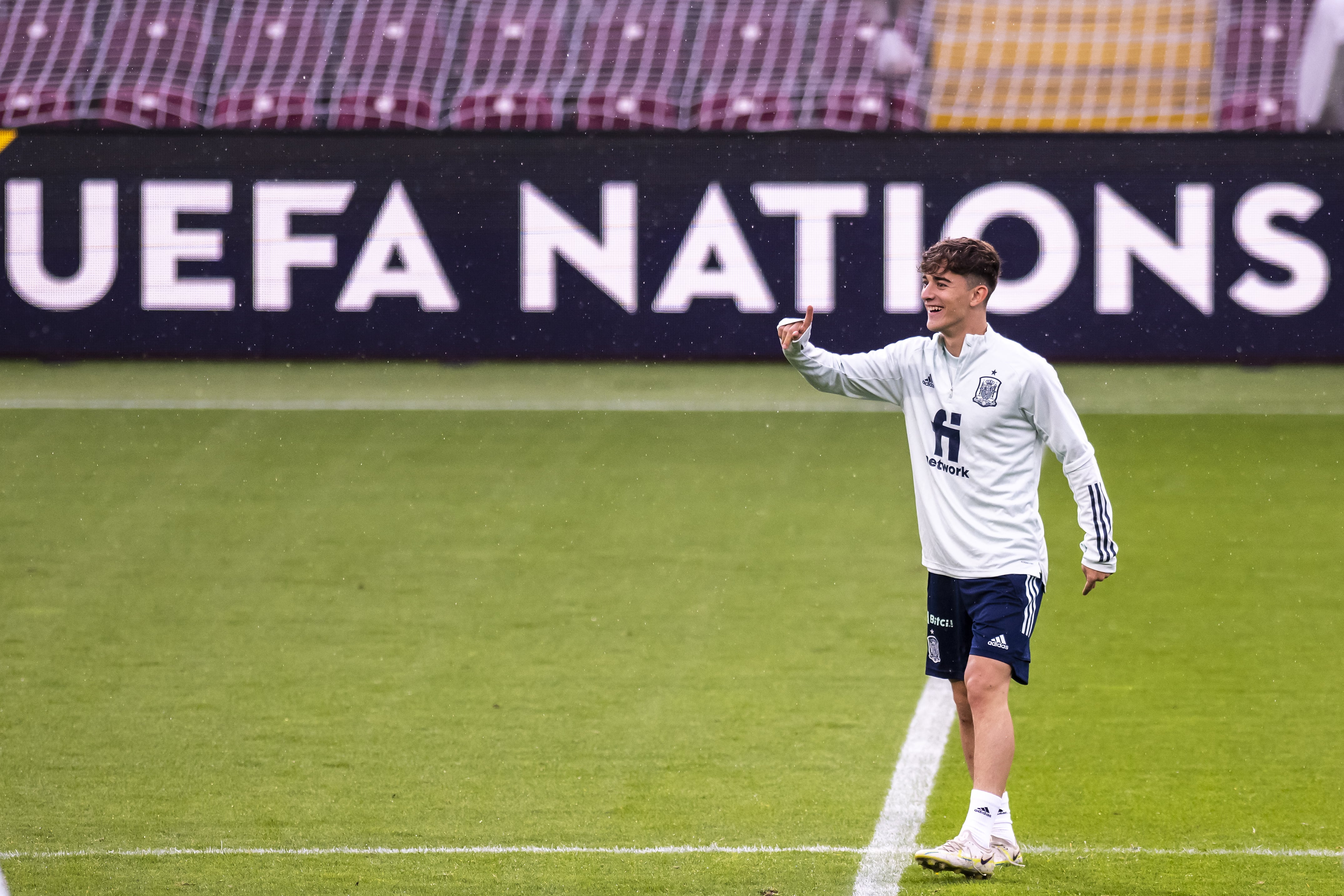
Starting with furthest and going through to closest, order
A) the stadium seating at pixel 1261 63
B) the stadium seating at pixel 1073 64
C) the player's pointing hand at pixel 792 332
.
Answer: the stadium seating at pixel 1073 64
the stadium seating at pixel 1261 63
the player's pointing hand at pixel 792 332

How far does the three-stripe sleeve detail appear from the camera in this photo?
15.3 ft

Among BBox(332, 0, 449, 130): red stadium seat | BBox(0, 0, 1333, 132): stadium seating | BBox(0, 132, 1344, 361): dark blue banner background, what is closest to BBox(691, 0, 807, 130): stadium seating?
BBox(0, 0, 1333, 132): stadium seating

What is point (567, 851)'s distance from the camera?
16.9 ft

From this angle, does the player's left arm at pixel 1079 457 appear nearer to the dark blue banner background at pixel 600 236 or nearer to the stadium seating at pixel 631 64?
the dark blue banner background at pixel 600 236

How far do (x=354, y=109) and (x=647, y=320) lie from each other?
4.36 m

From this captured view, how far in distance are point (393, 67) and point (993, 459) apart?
1319cm

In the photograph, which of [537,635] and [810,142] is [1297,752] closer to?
[537,635]

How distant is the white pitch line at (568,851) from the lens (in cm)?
510

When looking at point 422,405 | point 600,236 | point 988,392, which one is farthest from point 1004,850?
point 600,236

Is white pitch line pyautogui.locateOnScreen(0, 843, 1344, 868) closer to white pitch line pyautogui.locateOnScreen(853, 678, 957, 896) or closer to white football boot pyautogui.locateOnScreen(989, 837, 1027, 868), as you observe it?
white pitch line pyautogui.locateOnScreen(853, 678, 957, 896)

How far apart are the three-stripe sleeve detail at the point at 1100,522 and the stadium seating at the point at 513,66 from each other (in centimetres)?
Result: 1107

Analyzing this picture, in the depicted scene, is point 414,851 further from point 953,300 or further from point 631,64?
point 631,64

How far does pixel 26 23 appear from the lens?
17.6m

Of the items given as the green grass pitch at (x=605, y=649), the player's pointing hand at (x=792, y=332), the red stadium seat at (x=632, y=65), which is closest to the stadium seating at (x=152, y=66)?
the red stadium seat at (x=632, y=65)
